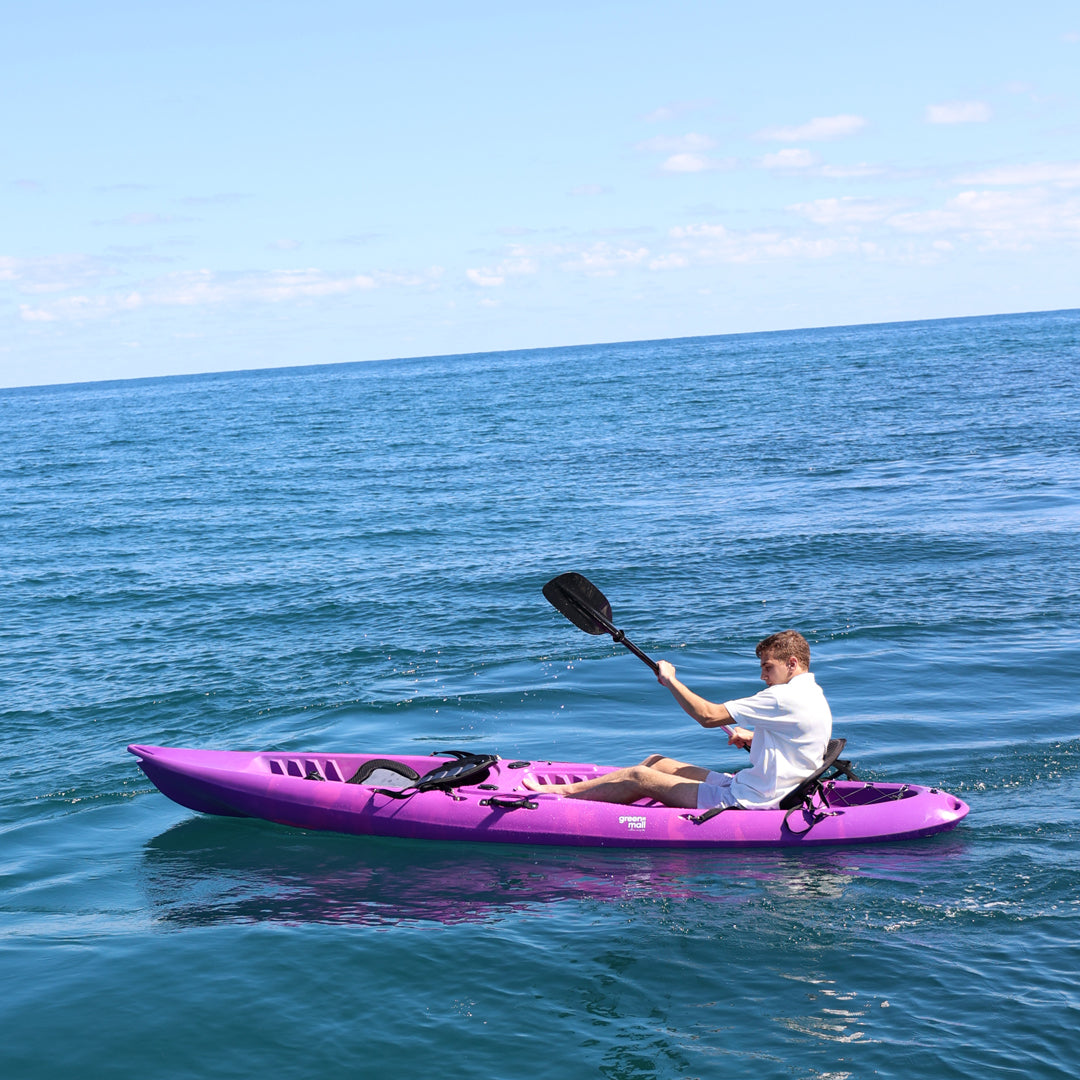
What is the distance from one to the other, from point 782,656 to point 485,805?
2.33 m

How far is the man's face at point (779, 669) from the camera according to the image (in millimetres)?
6594

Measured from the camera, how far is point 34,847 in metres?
7.98

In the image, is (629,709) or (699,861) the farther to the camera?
(629,709)

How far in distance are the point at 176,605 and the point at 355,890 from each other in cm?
918

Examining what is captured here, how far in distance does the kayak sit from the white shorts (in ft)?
0.32

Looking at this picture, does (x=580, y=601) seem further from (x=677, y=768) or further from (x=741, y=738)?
(x=741, y=738)

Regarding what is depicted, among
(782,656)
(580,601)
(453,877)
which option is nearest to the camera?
(782,656)

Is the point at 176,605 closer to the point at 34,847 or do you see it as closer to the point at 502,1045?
the point at 34,847

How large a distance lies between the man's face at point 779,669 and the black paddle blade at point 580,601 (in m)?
1.97

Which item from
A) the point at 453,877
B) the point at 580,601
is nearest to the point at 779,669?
the point at 580,601

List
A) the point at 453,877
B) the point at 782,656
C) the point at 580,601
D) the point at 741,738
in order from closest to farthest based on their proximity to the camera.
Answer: the point at 782,656 < the point at 453,877 < the point at 741,738 < the point at 580,601

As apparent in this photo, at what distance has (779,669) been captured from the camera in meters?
6.59

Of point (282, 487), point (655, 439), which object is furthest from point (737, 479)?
point (282, 487)

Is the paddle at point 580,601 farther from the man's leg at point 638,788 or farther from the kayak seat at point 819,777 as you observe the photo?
the kayak seat at point 819,777
